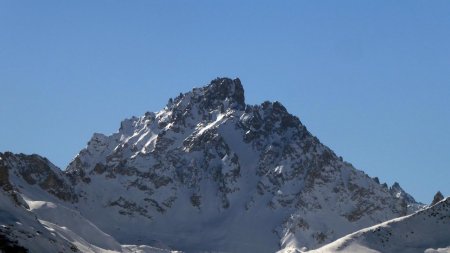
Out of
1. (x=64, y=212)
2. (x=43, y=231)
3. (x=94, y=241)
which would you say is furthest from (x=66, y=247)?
(x=64, y=212)

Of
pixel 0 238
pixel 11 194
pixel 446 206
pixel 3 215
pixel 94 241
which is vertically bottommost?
pixel 0 238

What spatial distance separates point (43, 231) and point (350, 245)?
4698 centimetres

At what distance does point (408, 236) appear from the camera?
115688 mm

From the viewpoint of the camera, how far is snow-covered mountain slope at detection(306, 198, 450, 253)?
4473 inches

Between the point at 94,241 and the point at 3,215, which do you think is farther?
the point at 94,241

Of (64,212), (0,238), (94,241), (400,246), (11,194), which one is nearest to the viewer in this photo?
(0,238)

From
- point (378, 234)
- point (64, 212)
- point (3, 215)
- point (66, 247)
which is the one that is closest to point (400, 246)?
point (378, 234)

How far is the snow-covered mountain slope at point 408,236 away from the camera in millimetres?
113625

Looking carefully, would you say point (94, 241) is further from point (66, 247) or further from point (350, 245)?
point (66, 247)

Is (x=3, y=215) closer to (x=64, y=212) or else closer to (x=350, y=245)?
(x=350, y=245)

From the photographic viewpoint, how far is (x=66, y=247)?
8694 centimetres

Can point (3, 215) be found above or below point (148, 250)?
below

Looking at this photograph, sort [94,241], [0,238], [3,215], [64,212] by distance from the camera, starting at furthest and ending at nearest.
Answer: [64,212] → [94,241] → [3,215] → [0,238]

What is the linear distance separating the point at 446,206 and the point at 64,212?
90.6 metres
